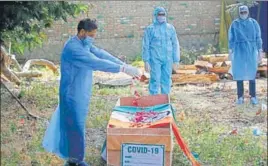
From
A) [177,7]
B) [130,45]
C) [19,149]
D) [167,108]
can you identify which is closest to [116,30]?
[130,45]

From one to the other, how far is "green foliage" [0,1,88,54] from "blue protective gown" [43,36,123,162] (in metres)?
1.61

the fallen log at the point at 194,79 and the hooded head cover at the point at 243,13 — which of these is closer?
the hooded head cover at the point at 243,13

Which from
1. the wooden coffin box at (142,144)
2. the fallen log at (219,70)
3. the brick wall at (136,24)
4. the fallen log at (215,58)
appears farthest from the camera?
the brick wall at (136,24)

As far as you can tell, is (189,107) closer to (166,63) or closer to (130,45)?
(166,63)

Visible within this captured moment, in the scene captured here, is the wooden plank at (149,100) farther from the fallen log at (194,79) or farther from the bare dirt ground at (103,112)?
the fallen log at (194,79)

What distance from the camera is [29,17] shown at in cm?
527

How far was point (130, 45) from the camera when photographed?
30.8 ft

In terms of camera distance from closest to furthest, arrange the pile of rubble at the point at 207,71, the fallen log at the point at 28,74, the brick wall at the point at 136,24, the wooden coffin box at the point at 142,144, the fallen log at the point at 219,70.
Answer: the wooden coffin box at the point at 142,144, the pile of rubble at the point at 207,71, the fallen log at the point at 28,74, the fallen log at the point at 219,70, the brick wall at the point at 136,24

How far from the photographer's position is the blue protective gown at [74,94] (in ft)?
11.7

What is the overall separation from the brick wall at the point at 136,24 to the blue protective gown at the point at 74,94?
185 inches

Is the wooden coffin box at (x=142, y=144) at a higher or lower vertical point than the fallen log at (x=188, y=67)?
higher

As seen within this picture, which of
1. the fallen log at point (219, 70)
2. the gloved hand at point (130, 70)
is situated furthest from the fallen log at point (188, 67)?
the gloved hand at point (130, 70)

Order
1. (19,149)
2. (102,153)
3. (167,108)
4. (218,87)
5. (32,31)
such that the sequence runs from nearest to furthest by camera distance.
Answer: (167,108) → (102,153) → (19,149) → (32,31) → (218,87)

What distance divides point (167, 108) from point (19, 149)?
5.56 feet
